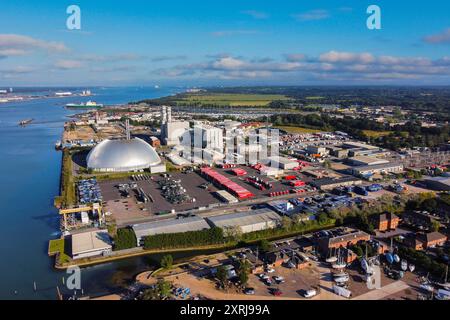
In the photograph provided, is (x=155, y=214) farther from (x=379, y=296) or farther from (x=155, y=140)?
(x=155, y=140)

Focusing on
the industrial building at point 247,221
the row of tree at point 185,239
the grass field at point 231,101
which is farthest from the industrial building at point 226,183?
the grass field at point 231,101

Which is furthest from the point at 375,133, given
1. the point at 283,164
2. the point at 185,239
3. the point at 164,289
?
the point at 164,289

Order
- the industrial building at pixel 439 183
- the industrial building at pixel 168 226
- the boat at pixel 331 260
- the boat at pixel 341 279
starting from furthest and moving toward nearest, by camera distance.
A: the industrial building at pixel 439 183
the industrial building at pixel 168 226
the boat at pixel 331 260
the boat at pixel 341 279

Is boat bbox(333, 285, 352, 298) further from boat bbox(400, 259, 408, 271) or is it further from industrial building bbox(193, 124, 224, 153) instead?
industrial building bbox(193, 124, 224, 153)

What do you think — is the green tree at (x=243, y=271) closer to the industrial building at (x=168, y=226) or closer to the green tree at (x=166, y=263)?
the green tree at (x=166, y=263)

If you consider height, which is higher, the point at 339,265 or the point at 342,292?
the point at 339,265

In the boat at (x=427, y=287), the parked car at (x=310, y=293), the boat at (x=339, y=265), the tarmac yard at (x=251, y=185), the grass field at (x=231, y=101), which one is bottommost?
the parked car at (x=310, y=293)

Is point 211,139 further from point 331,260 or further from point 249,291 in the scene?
point 249,291
